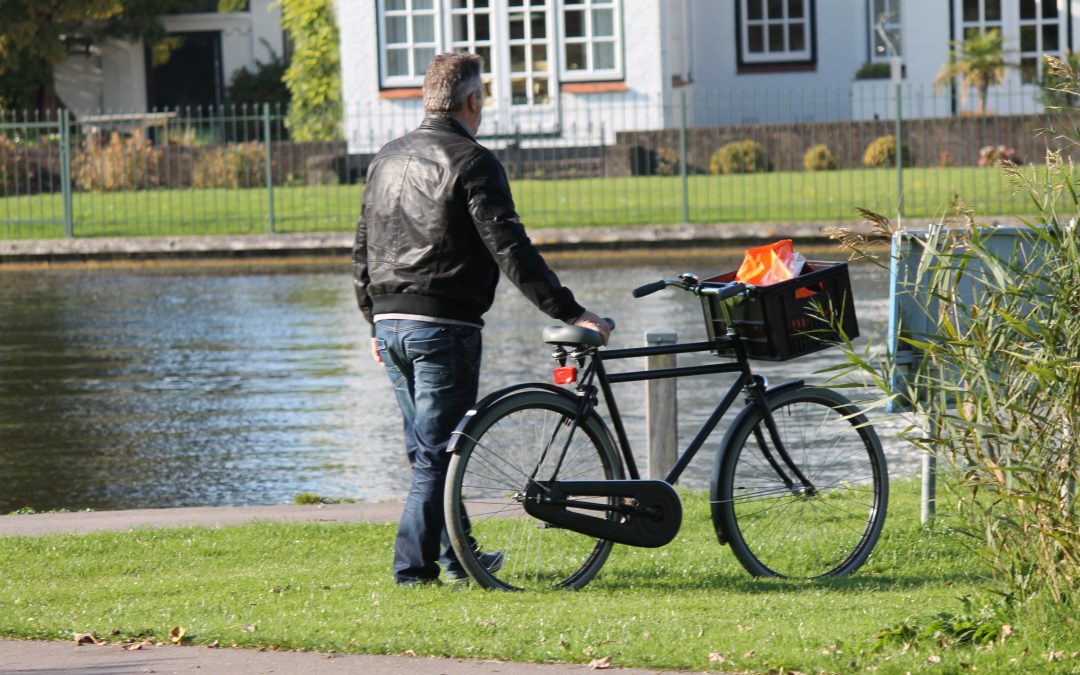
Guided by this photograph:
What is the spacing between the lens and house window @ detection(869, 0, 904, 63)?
112 ft

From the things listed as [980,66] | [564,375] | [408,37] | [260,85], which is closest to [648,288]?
[564,375]

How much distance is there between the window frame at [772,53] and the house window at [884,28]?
127 centimetres

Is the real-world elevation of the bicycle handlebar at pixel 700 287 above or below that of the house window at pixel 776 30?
below

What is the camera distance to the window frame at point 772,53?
34.4 m

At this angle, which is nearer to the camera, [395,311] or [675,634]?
[675,634]

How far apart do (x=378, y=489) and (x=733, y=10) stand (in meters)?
27.2

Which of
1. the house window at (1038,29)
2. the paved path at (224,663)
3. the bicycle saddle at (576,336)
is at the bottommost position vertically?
the paved path at (224,663)

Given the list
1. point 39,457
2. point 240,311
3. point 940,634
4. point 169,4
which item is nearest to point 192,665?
point 940,634

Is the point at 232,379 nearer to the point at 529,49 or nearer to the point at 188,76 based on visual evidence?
the point at 529,49

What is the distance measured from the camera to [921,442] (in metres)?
4.98

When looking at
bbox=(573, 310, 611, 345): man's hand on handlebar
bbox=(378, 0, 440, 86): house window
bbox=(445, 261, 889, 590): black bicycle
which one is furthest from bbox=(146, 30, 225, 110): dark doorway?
bbox=(573, 310, 611, 345): man's hand on handlebar

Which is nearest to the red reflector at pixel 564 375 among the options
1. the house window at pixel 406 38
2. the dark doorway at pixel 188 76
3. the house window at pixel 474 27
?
the house window at pixel 474 27

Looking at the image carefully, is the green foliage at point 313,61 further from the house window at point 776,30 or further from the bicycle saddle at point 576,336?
the bicycle saddle at point 576,336

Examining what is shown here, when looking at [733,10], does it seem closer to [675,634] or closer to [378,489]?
[378,489]
